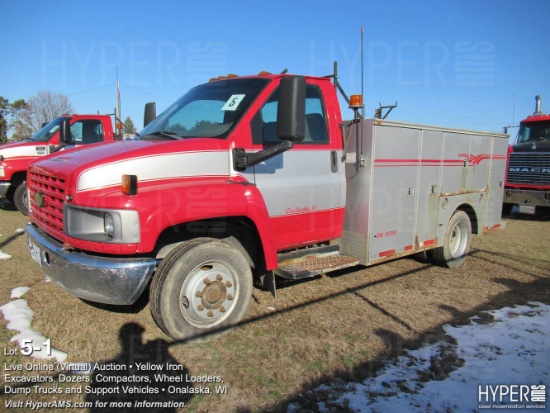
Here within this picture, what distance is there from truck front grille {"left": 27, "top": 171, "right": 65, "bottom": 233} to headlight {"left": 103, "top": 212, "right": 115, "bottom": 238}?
1.58 ft

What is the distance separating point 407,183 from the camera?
16.2ft

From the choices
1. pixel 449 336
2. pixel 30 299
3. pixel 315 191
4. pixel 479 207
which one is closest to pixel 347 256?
pixel 315 191

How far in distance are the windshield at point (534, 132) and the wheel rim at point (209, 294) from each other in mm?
11611

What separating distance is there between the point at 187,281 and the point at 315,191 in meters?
1.62

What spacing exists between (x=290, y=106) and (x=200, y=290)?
1686 mm

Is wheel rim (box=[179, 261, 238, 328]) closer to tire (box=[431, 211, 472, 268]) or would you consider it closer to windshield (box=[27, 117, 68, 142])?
tire (box=[431, 211, 472, 268])

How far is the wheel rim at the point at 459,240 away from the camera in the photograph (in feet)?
20.2

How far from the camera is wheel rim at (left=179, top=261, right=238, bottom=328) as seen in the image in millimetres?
3332

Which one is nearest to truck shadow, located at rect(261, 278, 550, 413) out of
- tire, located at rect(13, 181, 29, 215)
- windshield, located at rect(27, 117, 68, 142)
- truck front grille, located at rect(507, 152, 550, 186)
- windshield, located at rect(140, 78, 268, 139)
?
windshield, located at rect(140, 78, 268, 139)

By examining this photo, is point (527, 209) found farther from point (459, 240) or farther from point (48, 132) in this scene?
point (48, 132)

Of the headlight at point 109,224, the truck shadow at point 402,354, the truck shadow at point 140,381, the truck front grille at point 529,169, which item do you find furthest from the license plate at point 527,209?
the headlight at point 109,224

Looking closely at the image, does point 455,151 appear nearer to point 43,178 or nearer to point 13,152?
point 43,178

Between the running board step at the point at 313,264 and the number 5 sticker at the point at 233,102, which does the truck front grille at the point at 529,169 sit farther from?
the number 5 sticker at the point at 233,102

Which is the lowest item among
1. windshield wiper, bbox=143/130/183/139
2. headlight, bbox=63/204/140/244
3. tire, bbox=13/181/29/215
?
tire, bbox=13/181/29/215
